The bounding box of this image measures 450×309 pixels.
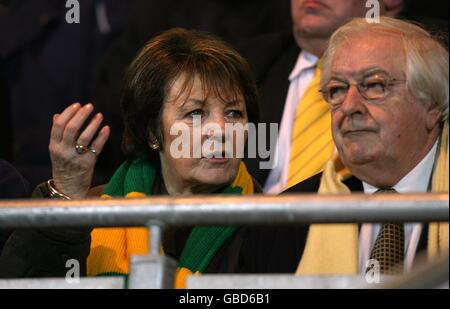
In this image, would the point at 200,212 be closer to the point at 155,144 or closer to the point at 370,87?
the point at 370,87

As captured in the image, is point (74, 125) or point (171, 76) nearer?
point (74, 125)

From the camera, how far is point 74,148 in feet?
9.64

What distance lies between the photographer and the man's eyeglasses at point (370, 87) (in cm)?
308

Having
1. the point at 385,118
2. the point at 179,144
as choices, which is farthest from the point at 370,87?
the point at 179,144

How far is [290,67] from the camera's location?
407 cm

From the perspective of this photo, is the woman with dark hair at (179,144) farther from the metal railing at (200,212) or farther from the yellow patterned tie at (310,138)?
the metal railing at (200,212)

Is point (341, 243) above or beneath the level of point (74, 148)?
beneath

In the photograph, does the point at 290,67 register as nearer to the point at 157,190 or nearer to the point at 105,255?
the point at 157,190

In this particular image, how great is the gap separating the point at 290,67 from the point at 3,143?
104cm

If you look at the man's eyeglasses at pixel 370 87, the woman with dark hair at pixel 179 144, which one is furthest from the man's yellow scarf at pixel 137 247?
the man's eyeglasses at pixel 370 87

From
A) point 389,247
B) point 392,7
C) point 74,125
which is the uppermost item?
point 392,7

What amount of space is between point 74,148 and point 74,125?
3.0 inches

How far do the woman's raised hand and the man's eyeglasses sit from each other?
65cm

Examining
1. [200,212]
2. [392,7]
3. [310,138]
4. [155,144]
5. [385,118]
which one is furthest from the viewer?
[392,7]
